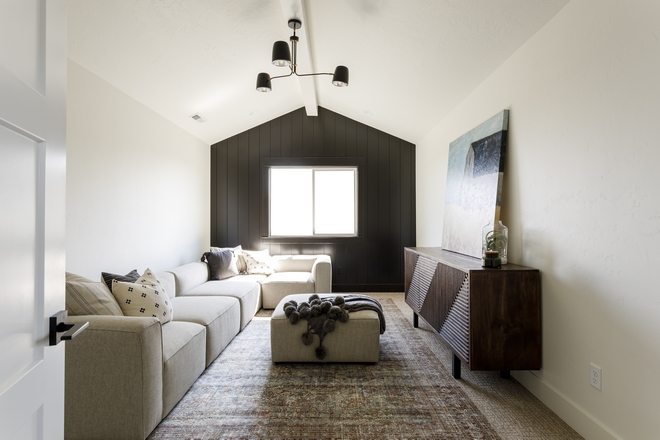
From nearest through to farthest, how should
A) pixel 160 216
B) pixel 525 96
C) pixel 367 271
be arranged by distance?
pixel 525 96 → pixel 160 216 → pixel 367 271

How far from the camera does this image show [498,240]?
2.49 m

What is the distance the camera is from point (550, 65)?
2152 millimetres

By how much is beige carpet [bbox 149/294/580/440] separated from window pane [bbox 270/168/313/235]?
9.37 ft

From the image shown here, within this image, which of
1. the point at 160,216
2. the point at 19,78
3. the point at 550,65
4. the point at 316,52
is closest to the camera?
the point at 19,78

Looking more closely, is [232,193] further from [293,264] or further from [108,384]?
[108,384]

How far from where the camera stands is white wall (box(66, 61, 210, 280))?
272 cm

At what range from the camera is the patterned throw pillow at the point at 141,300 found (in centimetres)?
229

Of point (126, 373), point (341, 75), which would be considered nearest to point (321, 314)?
point (126, 373)

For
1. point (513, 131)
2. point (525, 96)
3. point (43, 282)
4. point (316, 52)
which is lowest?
point (43, 282)

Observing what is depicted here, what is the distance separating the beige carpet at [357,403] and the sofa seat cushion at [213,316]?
0.15 metres

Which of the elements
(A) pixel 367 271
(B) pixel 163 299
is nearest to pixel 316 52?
(B) pixel 163 299

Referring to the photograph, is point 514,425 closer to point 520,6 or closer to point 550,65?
point 550,65

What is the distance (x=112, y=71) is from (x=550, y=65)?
329 cm

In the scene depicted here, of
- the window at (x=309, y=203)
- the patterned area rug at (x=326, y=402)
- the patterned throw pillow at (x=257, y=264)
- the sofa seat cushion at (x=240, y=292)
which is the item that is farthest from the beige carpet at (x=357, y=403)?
the window at (x=309, y=203)
